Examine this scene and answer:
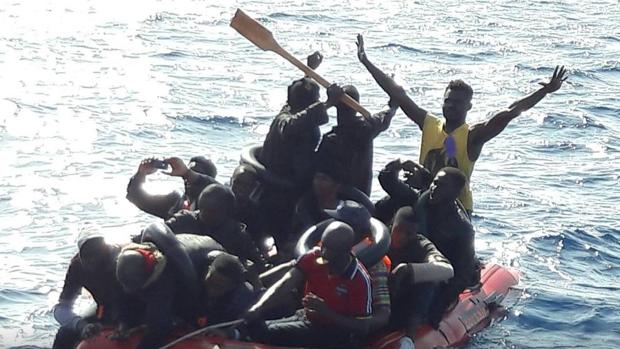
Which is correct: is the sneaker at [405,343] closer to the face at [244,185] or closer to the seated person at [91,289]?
the face at [244,185]

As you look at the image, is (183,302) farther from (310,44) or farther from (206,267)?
(310,44)

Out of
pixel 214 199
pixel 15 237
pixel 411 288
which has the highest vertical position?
pixel 214 199

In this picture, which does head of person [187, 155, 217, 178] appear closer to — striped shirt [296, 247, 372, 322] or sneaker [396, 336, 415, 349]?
striped shirt [296, 247, 372, 322]

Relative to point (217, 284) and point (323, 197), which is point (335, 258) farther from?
point (323, 197)

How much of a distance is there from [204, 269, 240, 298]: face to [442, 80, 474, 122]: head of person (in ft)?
11.1

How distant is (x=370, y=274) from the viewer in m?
11.1

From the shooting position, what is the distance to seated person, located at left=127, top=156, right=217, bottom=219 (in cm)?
1194

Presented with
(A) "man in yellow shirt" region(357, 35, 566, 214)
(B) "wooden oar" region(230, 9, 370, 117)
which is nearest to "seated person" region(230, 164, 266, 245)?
(B) "wooden oar" region(230, 9, 370, 117)

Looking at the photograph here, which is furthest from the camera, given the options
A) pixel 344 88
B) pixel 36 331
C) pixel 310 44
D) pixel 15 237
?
pixel 310 44

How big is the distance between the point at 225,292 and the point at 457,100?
11.4ft

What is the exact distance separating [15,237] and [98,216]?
60.7 inches

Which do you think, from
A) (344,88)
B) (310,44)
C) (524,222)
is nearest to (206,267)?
(344,88)

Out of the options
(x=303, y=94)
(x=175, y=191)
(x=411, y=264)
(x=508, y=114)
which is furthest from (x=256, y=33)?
(x=411, y=264)

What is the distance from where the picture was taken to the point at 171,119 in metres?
25.2
